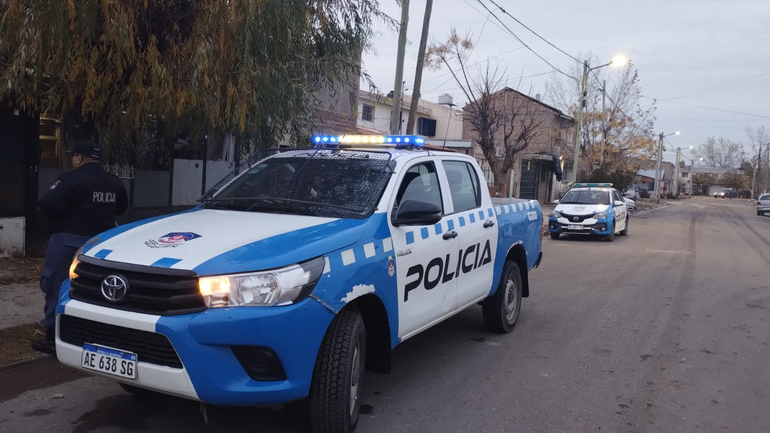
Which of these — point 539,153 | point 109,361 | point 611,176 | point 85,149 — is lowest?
point 109,361

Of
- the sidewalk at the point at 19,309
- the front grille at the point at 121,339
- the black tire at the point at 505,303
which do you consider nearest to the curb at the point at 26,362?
the sidewalk at the point at 19,309

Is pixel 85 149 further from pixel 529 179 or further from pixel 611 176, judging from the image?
pixel 529 179

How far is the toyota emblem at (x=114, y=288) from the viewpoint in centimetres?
343

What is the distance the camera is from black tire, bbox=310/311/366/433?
3617mm

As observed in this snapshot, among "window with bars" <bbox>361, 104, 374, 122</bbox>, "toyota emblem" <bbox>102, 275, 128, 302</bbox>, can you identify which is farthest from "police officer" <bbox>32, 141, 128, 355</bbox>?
"window with bars" <bbox>361, 104, 374, 122</bbox>

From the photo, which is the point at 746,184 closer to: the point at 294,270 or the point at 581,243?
the point at 581,243

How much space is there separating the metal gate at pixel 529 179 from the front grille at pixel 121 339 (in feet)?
115

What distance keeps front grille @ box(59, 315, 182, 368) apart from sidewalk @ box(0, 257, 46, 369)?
6.70 feet

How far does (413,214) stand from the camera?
4.30 m

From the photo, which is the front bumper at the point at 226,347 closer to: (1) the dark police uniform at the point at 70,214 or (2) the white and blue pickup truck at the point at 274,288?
(2) the white and blue pickup truck at the point at 274,288

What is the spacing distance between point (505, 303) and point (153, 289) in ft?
13.5

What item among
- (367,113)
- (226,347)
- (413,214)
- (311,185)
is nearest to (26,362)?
(311,185)

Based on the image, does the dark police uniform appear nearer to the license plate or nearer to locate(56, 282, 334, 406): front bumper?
the license plate

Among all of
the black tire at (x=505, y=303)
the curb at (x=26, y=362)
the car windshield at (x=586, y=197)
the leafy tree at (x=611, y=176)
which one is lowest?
the curb at (x=26, y=362)
